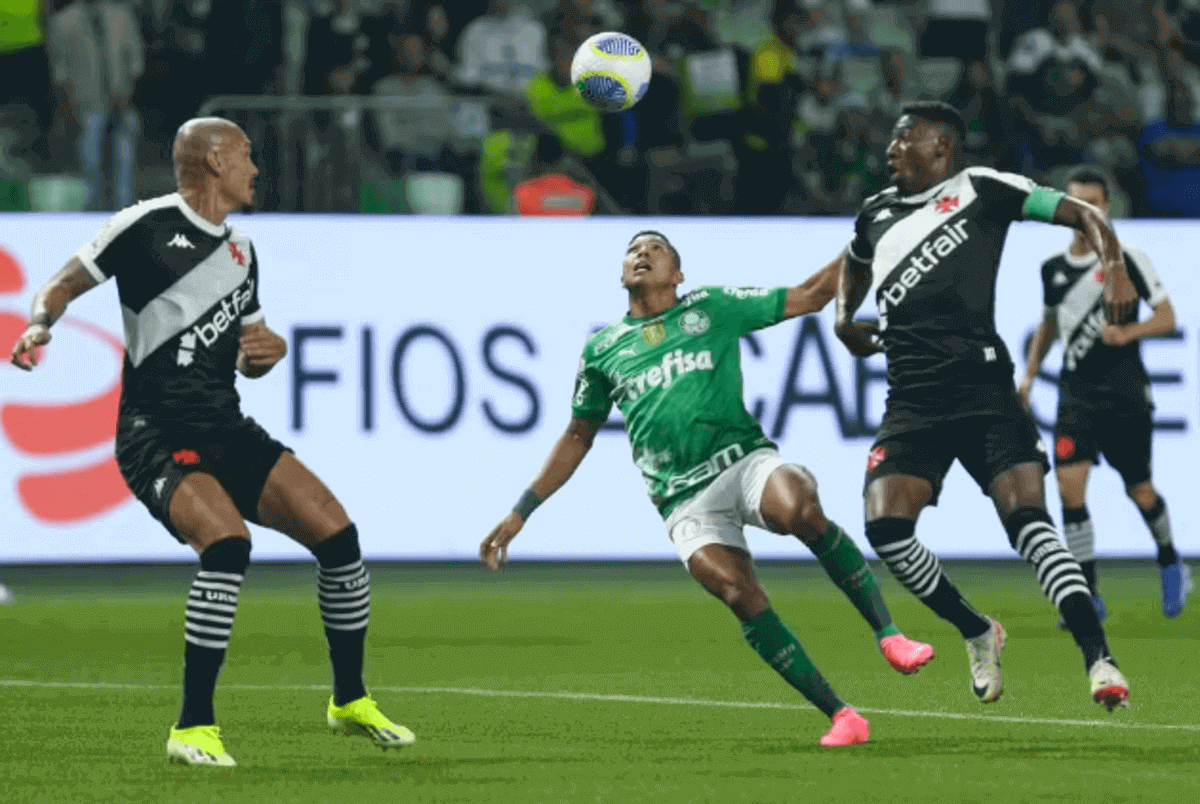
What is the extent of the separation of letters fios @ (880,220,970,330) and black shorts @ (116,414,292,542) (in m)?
2.59

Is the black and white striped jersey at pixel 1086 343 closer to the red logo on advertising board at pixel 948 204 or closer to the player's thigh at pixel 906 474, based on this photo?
the red logo on advertising board at pixel 948 204

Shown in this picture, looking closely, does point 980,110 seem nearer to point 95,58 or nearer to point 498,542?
point 95,58

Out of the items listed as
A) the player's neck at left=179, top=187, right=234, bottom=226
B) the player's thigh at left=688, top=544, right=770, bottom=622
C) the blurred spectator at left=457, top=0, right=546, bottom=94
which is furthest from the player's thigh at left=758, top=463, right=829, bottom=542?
the blurred spectator at left=457, top=0, right=546, bottom=94

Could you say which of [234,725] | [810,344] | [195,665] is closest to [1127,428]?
[810,344]

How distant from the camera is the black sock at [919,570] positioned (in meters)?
9.17

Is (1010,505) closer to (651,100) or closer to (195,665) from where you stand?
(195,665)

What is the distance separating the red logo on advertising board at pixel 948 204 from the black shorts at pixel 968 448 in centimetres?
81

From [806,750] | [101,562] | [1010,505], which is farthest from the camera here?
[101,562]

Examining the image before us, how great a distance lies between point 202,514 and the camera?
8180 millimetres

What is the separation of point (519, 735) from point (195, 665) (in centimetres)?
150

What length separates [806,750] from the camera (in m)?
8.52

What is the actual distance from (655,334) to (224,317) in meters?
1.75

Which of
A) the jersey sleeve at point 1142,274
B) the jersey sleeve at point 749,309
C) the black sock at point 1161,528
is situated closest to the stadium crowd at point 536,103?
the black sock at point 1161,528

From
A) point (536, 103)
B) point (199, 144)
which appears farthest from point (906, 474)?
point (536, 103)
